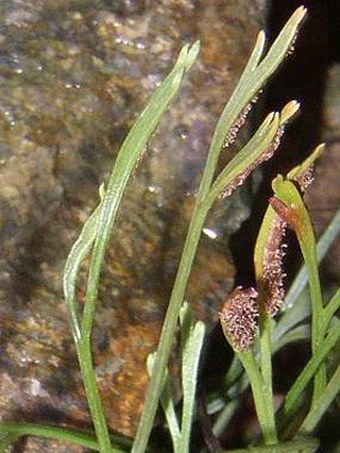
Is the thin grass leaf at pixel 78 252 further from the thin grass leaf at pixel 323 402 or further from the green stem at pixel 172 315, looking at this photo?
the thin grass leaf at pixel 323 402

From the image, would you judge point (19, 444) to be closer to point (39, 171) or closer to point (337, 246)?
point (39, 171)

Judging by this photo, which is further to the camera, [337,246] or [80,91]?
[337,246]

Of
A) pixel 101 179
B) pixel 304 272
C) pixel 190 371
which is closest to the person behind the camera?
pixel 190 371

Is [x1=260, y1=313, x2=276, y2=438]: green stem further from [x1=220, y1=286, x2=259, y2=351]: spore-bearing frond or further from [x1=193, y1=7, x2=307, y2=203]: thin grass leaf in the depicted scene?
[x1=193, y1=7, x2=307, y2=203]: thin grass leaf

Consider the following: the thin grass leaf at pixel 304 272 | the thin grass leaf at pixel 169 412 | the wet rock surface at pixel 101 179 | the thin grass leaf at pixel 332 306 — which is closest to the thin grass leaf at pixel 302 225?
the thin grass leaf at pixel 332 306

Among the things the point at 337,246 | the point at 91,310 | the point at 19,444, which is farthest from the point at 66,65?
the point at 337,246

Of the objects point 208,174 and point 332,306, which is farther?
point 332,306

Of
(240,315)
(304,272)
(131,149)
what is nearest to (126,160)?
(131,149)

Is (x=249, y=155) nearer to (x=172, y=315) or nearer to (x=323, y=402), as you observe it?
(x=172, y=315)

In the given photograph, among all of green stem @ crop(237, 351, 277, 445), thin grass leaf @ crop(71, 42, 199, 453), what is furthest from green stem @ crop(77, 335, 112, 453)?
green stem @ crop(237, 351, 277, 445)
